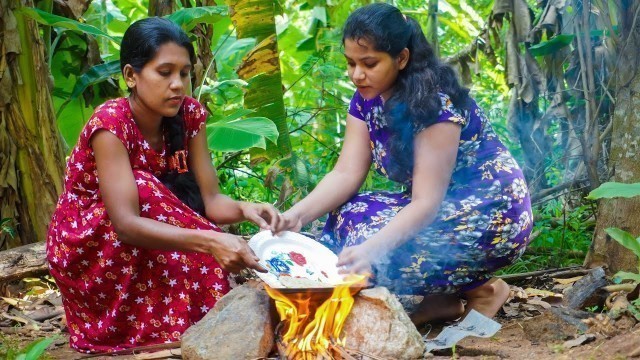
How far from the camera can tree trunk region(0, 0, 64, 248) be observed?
4188 mm

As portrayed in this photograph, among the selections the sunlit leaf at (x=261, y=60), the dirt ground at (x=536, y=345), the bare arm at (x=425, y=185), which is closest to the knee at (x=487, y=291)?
the dirt ground at (x=536, y=345)

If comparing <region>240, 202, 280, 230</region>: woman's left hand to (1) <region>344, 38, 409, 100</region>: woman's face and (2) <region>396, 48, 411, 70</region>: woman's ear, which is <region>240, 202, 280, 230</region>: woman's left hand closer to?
(1) <region>344, 38, 409, 100</region>: woman's face

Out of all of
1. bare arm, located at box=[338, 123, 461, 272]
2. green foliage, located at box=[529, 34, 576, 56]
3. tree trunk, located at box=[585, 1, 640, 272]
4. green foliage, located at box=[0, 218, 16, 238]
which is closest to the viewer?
bare arm, located at box=[338, 123, 461, 272]

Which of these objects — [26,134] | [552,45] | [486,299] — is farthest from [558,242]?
[26,134]

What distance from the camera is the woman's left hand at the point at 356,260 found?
9.20 ft

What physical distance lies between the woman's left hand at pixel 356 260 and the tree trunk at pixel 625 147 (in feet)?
4.81

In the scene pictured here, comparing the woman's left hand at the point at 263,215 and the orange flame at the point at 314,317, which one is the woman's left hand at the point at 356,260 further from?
the woman's left hand at the point at 263,215

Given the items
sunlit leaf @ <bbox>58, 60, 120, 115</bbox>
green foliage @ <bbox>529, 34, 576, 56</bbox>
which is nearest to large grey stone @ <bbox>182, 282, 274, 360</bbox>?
sunlit leaf @ <bbox>58, 60, 120, 115</bbox>

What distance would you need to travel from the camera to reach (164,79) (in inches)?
122

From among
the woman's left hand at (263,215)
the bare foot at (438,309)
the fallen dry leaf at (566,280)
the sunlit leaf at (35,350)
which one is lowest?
the fallen dry leaf at (566,280)

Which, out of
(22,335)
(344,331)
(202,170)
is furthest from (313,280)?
(22,335)

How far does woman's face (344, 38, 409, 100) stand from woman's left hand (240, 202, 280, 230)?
1.99 feet

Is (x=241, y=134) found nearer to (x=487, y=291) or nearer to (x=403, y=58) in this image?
(x=403, y=58)

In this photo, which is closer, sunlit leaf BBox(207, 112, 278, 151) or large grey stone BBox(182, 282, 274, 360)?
large grey stone BBox(182, 282, 274, 360)
